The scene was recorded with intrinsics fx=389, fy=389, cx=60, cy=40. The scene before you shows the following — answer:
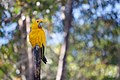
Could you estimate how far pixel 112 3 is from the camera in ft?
34.3

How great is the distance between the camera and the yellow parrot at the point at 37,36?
3420 mm

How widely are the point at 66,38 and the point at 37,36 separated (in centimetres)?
513

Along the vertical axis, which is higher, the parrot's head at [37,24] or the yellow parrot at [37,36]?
the parrot's head at [37,24]

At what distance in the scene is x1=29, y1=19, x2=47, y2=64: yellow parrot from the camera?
11.2 ft

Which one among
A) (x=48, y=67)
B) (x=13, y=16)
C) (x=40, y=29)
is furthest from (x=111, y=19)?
(x=40, y=29)

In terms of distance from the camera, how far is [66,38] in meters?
8.57

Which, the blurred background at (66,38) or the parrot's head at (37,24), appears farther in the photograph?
the blurred background at (66,38)

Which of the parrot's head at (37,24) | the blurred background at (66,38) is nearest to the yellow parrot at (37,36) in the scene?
the parrot's head at (37,24)

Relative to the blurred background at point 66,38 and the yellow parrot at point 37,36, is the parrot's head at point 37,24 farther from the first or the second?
the blurred background at point 66,38

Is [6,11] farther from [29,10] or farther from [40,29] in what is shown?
[40,29]

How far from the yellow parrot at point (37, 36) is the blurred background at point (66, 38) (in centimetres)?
408

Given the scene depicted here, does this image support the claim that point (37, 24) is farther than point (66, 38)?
No

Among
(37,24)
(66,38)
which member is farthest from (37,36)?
(66,38)

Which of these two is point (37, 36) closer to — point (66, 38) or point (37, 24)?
point (37, 24)
